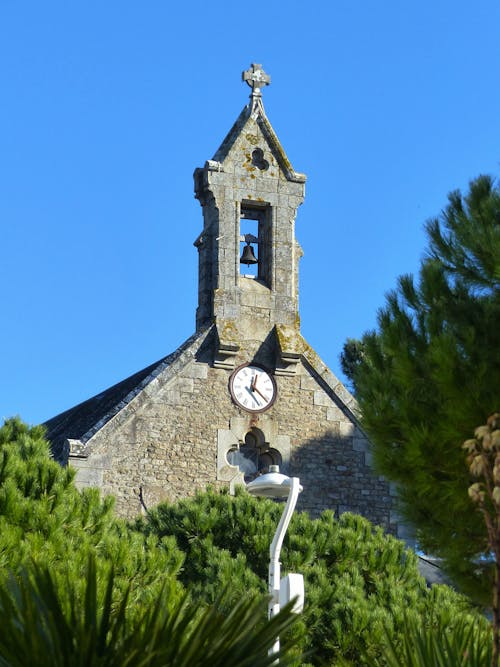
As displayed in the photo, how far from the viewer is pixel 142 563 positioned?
62.0 ft

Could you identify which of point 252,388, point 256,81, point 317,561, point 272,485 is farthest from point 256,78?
point 272,485

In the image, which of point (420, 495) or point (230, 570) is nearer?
point (420, 495)

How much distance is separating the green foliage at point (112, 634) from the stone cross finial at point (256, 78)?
19.8m

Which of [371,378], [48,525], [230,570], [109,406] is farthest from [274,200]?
[371,378]

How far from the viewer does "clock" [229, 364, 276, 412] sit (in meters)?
25.0

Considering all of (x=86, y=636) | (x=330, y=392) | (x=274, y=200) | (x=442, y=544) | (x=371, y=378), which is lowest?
(x=86, y=636)

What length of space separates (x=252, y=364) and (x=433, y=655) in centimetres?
1659

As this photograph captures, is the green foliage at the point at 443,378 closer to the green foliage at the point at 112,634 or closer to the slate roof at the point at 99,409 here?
the green foliage at the point at 112,634

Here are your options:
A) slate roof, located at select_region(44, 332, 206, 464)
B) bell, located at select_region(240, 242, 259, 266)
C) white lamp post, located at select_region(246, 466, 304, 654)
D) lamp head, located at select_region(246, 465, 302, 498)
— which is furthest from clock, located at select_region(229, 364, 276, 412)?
lamp head, located at select_region(246, 465, 302, 498)

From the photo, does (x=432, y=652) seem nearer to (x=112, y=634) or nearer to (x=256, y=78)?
(x=112, y=634)

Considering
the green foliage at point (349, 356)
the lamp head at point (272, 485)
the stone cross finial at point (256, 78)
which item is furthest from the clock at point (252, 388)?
the green foliage at point (349, 356)

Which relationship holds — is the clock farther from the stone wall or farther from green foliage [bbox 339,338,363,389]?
green foliage [bbox 339,338,363,389]

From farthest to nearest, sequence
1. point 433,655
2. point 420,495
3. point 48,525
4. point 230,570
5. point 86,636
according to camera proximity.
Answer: point 230,570
point 48,525
point 420,495
point 433,655
point 86,636

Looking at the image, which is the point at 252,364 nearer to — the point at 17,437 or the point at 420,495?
the point at 17,437
